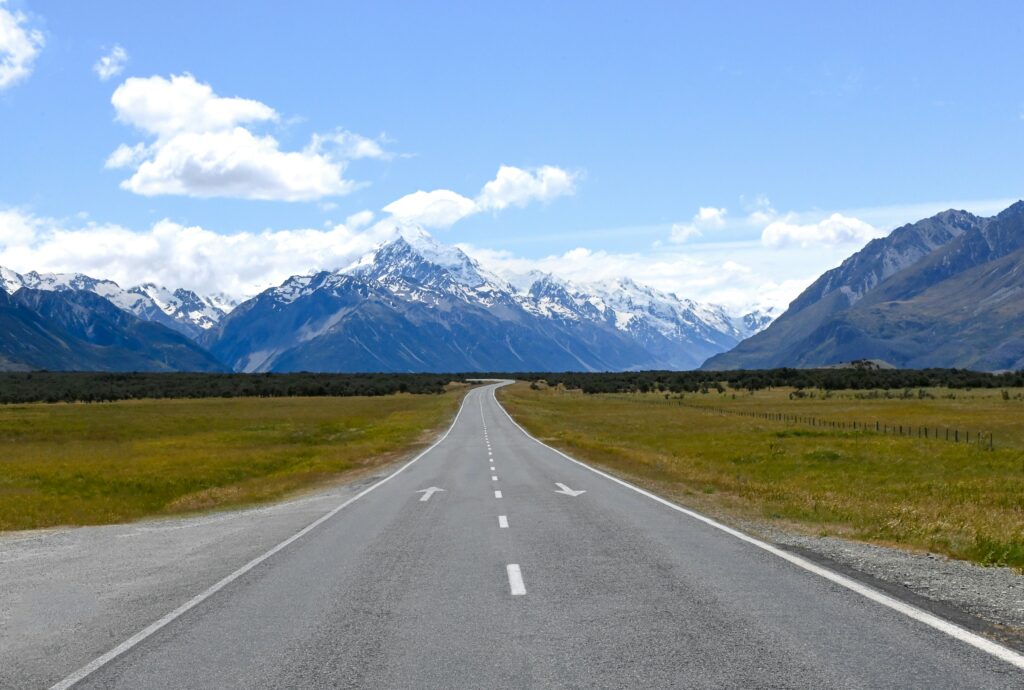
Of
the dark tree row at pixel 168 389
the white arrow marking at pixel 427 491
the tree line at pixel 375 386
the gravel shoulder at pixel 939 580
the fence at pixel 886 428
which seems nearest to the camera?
the gravel shoulder at pixel 939 580

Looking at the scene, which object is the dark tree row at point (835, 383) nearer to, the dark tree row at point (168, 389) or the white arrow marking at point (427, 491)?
the dark tree row at point (168, 389)

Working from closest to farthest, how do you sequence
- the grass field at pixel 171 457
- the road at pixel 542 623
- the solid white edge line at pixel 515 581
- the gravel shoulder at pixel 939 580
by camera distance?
the road at pixel 542 623 → the gravel shoulder at pixel 939 580 → the solid white edge line at pixel 515 581 → the grass field at pixel 171 457

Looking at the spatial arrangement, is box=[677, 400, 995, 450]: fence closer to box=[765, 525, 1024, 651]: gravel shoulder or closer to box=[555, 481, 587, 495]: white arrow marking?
box=[555, 481, 587, 495]: white arrow marking

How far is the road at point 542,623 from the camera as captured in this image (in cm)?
780

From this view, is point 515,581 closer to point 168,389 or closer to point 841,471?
point 841,471

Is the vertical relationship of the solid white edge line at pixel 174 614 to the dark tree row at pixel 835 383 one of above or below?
below

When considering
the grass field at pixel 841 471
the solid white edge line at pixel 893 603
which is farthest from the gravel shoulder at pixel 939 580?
the grass field at pixel 841 471

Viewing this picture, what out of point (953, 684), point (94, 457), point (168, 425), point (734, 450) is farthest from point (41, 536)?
point (168, 425)

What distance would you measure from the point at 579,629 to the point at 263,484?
2752 centimetres

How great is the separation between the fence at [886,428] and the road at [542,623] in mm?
35235

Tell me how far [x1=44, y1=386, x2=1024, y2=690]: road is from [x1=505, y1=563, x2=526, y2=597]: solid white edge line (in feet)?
0.18

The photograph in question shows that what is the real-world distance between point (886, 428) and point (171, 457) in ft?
147

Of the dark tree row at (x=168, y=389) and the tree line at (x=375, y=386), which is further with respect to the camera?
the tree line at (x=375, y=386)

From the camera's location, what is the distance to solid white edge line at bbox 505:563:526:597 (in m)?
11.4
